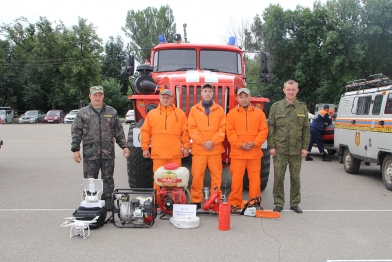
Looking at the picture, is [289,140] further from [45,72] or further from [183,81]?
[45,72]

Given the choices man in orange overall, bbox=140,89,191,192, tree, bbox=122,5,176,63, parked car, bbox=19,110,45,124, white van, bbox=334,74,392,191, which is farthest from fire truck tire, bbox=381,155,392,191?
tree, bbox=122,5,176,63

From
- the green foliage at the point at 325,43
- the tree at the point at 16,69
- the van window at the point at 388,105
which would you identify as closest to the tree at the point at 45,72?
the tree at the point at 16,69

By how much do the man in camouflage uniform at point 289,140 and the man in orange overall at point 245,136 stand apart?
29 centimetres

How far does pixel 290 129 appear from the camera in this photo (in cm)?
596

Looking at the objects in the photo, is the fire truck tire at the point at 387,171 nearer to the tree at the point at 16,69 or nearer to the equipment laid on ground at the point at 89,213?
the equipment laid on ground at the point at 89,213

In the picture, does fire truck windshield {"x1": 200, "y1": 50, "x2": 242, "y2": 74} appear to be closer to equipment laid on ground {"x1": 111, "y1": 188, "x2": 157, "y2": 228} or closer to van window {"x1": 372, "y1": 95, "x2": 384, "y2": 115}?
van window {"x1": 372, "y1": 95, "x2": 384, "y2": 115}

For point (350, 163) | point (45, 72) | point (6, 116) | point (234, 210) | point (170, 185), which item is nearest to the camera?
point (170, 185)

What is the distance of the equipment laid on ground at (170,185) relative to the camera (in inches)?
213

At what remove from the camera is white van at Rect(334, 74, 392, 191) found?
7820 mm

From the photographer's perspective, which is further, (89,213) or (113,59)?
(113,59)

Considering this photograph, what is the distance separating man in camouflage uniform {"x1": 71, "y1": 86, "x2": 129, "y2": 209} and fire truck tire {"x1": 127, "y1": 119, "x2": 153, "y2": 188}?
2.23 feet

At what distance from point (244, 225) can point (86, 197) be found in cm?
216

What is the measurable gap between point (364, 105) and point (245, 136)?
4516 millimetres

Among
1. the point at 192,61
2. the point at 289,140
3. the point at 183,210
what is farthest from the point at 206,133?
the point at 192,61
